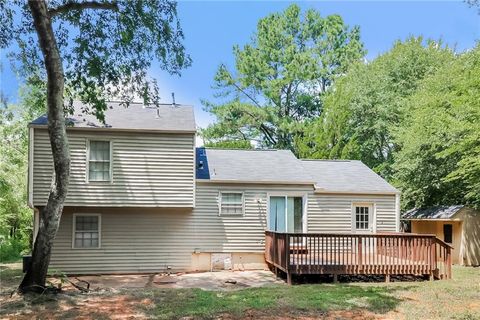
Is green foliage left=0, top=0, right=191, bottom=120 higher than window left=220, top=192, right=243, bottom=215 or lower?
higher

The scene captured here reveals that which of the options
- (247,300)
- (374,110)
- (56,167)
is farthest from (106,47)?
(374,110)

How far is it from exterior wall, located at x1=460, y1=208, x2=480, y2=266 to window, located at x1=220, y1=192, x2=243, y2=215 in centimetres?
900

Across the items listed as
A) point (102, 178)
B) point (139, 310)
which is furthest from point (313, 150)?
point (139, 310)

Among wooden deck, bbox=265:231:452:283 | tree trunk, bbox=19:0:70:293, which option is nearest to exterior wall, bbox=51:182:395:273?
wooden deck, bbox=265:231:452:283

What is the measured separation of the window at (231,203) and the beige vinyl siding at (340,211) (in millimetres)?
2378

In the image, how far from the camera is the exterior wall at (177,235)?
1300 cm

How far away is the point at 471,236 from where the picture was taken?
16516mm

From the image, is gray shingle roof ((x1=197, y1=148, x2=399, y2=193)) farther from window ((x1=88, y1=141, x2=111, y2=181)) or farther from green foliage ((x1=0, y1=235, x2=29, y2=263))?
green foliage ((x1=0, y1=235, x2=29, y2=263))

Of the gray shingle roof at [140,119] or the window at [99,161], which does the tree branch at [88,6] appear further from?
the window at [99,161]

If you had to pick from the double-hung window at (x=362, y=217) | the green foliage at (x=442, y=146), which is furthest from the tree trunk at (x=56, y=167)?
the green foliage at (x=442, y=146)

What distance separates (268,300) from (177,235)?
5694 millimetres

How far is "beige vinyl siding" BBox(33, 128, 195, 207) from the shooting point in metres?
12.3

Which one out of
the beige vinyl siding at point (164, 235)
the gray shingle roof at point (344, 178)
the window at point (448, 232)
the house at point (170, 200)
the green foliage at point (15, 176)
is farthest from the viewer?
the green foliage at point (15, 176)

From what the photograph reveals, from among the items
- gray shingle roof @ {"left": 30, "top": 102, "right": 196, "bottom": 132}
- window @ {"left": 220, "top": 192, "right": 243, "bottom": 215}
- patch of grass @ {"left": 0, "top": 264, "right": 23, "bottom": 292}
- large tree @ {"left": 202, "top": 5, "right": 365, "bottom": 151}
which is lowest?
patch of grass @ {"left": 0, "top": 264, "right": 23, "bottom": 292}
